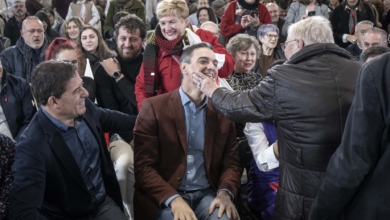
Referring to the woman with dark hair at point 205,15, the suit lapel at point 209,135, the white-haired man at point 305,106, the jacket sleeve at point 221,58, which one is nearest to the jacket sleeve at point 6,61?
the jacket sleeve at point 221,58

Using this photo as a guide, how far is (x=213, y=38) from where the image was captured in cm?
356

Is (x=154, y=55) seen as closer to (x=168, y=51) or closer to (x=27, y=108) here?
(x=168, y=51)

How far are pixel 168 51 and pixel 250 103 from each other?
127 cm

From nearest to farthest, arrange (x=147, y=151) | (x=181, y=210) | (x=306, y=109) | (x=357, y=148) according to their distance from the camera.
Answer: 1. (x=357, y=148)
2. (x=306, y=109)
3. (x=181, y=210)
4. (x=147, y=151)

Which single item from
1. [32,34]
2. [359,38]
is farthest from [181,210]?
[359,38]

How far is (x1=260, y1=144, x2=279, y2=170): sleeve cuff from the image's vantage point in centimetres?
267

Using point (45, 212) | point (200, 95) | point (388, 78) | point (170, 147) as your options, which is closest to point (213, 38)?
point (200, 95)

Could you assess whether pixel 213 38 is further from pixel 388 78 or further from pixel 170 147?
pixel 388 78

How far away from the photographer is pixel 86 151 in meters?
2.63

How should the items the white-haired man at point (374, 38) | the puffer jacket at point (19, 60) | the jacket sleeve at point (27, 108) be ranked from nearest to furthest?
the jacket sleeve at point (27, 108)
the puffer jacket at point (19, 60)
the white-haired man at point (374, 38)

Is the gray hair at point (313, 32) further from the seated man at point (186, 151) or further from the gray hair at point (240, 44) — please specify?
the gray hair at point (240, 44)

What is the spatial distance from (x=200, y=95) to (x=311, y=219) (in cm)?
114

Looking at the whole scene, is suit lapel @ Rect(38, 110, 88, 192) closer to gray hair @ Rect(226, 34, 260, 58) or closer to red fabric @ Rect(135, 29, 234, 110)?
red fabric @ Rect(135, 29, 234, 110)

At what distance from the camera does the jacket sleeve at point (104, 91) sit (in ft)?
12.3
